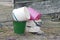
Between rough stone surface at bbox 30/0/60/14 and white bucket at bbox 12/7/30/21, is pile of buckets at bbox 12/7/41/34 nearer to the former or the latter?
white bucket at bbox 12/7/30/21

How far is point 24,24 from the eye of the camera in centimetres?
555

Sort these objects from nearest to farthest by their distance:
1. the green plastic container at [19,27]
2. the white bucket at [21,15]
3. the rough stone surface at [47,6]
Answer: the white bucket at [21,15] → the green plastic container at [19,27] → the rough stone surface at [47,6]

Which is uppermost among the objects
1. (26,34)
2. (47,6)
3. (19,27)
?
(47,6)

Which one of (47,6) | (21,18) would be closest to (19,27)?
(21,18)

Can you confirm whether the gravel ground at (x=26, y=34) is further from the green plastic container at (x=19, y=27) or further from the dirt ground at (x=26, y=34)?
the green plastic container at (x=19, y=27)

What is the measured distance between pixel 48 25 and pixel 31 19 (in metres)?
1.29

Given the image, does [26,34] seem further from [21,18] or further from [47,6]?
[47,6]

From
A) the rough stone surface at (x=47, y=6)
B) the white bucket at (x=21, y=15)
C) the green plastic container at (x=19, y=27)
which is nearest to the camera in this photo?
the white bucket at (x=21, y=15)

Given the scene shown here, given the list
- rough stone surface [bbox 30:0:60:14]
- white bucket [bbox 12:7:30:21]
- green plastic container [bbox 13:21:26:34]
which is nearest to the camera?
white bucket [bbox 12:7:30:21]

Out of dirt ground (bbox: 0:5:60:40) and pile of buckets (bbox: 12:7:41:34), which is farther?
dirt ground (bbox: 0:5:60:40)

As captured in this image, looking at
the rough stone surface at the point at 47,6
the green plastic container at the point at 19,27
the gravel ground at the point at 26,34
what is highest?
the rough stone surface at the point at 47,6

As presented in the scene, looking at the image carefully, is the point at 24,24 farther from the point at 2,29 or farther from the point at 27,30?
the point at 2,29

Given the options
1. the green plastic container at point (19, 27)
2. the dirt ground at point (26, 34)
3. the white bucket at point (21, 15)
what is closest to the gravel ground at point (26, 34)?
the dirt ground at point (26, 34)

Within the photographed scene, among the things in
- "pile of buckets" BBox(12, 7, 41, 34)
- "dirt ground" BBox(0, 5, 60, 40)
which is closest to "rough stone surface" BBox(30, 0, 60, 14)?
"dirt ground" BBox(0, 5, 60, 40)
